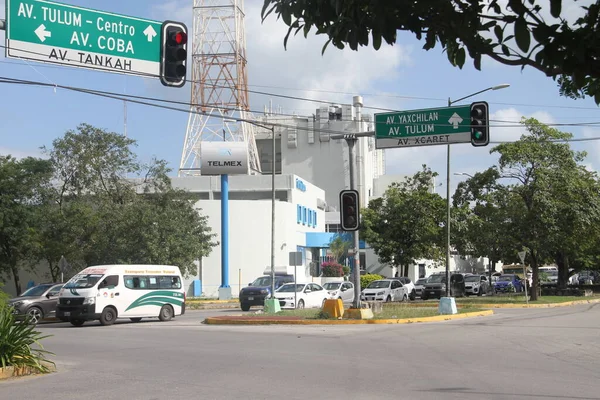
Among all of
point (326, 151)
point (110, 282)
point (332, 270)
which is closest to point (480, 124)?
point (110, 282)

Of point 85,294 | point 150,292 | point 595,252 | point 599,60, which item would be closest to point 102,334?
point 85,294

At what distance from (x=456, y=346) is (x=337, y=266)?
140 feet

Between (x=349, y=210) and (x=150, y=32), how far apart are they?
11.3 m

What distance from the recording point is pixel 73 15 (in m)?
10.8

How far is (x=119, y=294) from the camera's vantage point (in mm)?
27016

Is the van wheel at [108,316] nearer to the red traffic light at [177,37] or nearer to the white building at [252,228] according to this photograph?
the red traffic light at [177,37]

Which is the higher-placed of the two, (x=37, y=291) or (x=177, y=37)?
(x=177, y=37)

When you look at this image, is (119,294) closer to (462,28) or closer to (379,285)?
(379,285)

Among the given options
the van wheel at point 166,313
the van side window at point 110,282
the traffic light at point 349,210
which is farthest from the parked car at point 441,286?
the traffic light at point 349,210

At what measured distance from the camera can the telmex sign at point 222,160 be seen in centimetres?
4875

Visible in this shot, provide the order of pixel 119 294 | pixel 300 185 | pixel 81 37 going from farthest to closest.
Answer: pixel 300 185, pixel 119 294, pixel 81 37

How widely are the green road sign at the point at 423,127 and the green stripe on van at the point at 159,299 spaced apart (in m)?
12.5

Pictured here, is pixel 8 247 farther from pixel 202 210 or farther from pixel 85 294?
pixel 85 294

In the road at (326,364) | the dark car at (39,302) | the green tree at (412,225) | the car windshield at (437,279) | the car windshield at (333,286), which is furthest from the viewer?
the green tree at (412,225)
